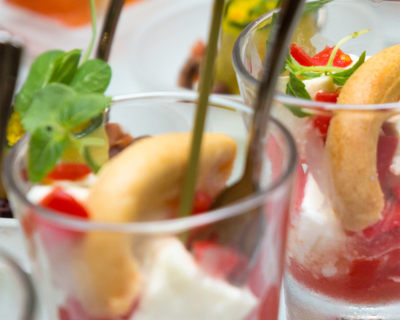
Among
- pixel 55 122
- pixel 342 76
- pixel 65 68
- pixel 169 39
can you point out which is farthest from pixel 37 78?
pixel 169 39

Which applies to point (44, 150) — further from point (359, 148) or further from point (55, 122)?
point (359, 148)

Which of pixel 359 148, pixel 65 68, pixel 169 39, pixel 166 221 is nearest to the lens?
pixel 166 221

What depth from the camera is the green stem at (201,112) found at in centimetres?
22

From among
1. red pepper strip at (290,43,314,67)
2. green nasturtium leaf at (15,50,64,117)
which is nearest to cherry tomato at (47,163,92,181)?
green nasturtium leaf at (15,50,64,117)

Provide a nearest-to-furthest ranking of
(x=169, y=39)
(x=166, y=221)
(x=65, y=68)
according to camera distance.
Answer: (x=166, y=221) < (x=65, y=68) < (x=169, y=39)

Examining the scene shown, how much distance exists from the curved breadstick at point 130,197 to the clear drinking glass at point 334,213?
7cm

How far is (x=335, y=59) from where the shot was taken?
409mm

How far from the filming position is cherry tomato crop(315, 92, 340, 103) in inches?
14.0

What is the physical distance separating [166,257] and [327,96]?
0.68 ft


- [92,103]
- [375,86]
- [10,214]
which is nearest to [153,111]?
[92,103]

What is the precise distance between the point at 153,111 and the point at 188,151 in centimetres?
5

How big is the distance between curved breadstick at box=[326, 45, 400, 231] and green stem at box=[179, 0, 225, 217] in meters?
0.11

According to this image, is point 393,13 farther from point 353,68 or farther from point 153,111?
point 153,111

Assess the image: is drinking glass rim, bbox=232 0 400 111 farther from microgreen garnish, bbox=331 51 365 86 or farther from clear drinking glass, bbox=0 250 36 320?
clear drinking glass, bbox=0 250 36 320
